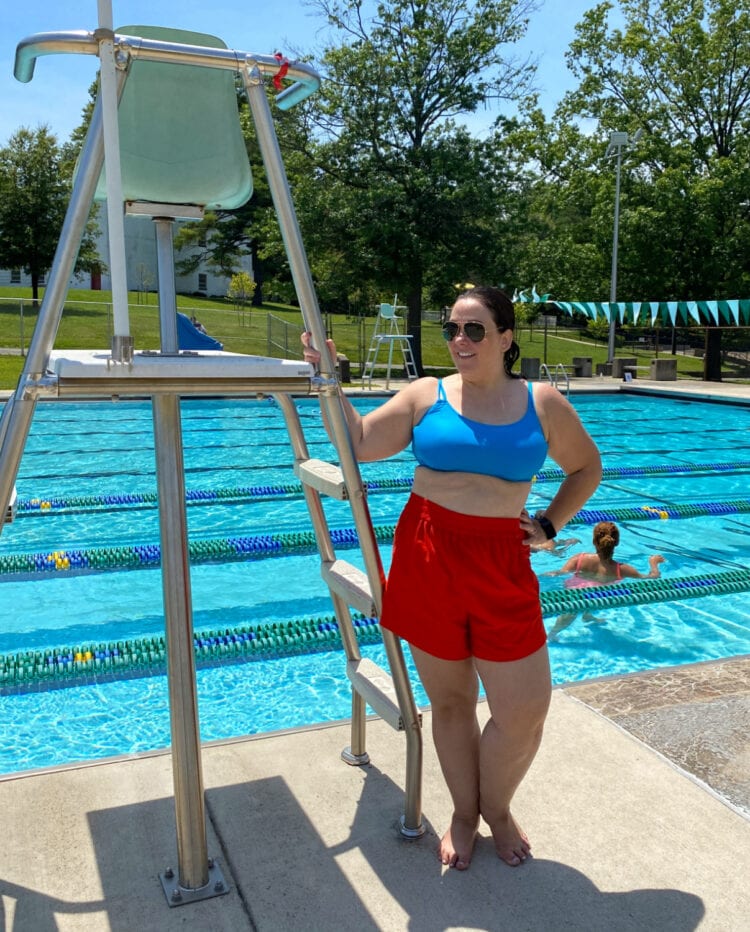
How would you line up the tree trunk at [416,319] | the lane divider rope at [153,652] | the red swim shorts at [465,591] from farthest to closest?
the tree trunk at [416,319]
the lane divider rope at [153,652]
the red swim shorts at [465,591]

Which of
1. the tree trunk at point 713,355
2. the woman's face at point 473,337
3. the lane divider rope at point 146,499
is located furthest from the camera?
the tree trunk at point 713,355

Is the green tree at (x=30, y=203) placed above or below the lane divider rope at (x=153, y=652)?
above

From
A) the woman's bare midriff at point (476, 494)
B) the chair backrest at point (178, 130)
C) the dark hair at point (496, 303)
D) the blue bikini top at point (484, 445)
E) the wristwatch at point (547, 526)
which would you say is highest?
the chair backrest at point (178, 130)

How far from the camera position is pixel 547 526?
247 centimetres

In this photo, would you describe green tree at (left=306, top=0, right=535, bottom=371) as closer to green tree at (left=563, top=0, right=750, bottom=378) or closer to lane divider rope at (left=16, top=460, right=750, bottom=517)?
green tree at (left=563, top=0, right=750, bottom=378)

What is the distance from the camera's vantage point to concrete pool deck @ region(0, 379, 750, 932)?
2.17 metres

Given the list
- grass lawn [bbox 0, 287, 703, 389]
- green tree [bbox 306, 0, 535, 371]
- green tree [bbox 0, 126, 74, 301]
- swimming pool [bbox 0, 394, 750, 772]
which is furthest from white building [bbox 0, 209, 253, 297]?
swimming pool [bbox 0, 394, 750, 772]

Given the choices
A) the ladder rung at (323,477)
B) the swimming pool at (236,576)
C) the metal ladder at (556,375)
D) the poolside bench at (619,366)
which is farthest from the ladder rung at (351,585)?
the poolside bench at (619,366)

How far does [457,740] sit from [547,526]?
671 millimetres

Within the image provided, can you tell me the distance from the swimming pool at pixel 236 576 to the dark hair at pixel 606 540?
0.44m

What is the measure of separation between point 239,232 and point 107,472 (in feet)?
129

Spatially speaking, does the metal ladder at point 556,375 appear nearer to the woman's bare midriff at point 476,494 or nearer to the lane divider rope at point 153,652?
the lane divider rope at point 153,652

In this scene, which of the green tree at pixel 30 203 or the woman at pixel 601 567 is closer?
the woman at pixel 601 567

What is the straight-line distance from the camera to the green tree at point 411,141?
74.4 ft
